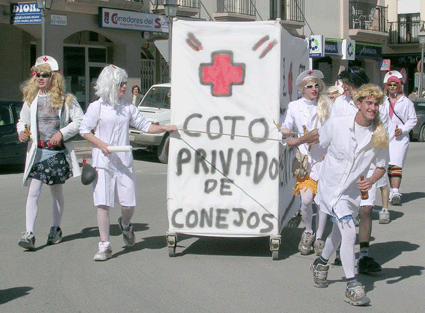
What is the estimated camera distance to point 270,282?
5641 mm

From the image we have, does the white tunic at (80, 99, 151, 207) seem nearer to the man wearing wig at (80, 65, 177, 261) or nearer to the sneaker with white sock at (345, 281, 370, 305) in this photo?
the man wearing wig at (80, 65, 177, 261)

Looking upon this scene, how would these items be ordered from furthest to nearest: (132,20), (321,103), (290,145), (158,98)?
(132,20)
(158,98)
(321,103)
(290,145)

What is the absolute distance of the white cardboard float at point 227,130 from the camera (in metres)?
6.23

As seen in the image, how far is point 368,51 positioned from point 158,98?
21788mm

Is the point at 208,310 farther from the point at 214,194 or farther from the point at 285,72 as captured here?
the point at 285,72

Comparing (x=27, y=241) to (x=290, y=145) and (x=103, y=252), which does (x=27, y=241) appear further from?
(x=290, y=145)

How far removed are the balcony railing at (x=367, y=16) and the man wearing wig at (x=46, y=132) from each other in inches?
1186

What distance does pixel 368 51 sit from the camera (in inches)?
1419

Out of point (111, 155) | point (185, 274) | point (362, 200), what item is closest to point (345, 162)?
point (362, 200)

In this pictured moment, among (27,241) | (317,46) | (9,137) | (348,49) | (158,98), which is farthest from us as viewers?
(348,49)

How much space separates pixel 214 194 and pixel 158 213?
268 cm

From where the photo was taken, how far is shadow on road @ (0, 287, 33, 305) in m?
5.17

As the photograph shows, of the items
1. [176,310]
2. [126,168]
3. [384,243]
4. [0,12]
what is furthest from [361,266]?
[0,12]

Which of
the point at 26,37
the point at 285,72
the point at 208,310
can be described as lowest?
the point at 208,310
